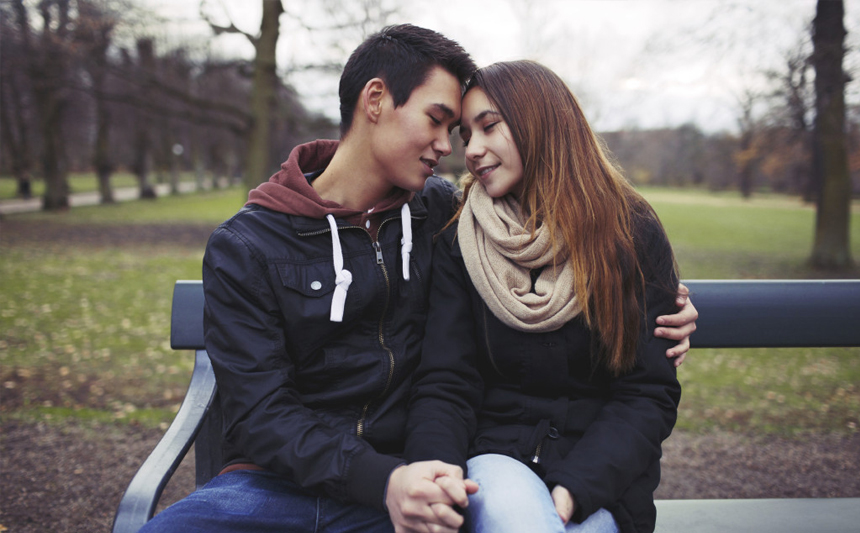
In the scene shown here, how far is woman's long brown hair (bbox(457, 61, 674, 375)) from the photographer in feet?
6.61

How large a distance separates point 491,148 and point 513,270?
0.41 metres

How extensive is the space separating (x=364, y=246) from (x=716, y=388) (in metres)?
4.80

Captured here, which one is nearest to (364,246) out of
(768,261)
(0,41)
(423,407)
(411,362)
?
(411,362)

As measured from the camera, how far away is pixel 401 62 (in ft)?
Result: 7.14

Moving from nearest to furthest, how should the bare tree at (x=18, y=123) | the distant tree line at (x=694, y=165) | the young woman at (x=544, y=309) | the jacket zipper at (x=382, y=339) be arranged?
the young woman at (x=544, y=309) → the jacket zipper at (x=382, y=339) → the bare tree at (x=18, y=123) → the distant tree line at (x=694, y=165)

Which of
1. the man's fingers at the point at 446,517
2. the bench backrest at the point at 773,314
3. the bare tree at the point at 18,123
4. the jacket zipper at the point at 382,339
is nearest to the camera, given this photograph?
the man's fingers at the point at 446,517

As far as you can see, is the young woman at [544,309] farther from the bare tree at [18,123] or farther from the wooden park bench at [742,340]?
the bare tree at [18,123]

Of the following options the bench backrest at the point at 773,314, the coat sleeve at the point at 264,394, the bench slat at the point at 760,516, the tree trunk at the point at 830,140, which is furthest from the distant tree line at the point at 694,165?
the coat sleeve at the point at 264,394

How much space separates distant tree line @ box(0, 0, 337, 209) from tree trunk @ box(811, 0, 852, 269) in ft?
31.3

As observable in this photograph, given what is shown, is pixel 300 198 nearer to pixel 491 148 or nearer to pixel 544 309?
pixel 491 148

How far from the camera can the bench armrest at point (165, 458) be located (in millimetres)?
1729

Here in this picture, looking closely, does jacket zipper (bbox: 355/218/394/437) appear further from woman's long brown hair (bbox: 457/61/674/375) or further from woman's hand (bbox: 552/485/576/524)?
woman's hand (bbox: 552/485/576/524)

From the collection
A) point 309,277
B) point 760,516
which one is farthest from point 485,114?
point 760,516

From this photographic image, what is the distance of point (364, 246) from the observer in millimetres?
2172
